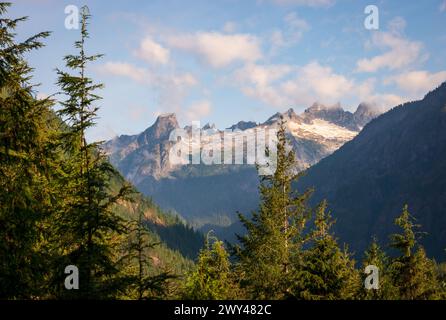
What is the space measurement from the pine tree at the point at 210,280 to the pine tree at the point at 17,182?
878 cm

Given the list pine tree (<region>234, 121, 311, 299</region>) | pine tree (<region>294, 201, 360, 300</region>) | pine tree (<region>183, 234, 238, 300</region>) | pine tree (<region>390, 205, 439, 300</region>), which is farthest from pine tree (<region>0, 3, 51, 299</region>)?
pine tree (<region>390, 205, 439, 300</region>)

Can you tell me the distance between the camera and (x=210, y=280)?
2219 cm

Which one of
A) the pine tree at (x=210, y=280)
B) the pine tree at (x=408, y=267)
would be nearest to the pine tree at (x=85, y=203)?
the pine tree at (x=210, y=280)

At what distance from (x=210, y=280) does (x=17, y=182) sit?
11794mm

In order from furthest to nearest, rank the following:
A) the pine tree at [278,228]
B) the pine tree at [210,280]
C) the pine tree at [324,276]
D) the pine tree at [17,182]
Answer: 1. the pine tree at [278,228]
2. the pine tree at [210,280]
3. the pine tree at [324,276]
4. the pine tree at [17,182]

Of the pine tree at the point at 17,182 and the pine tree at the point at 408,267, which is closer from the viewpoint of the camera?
the pine tree at the point at 17,182

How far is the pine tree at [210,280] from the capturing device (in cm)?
2100

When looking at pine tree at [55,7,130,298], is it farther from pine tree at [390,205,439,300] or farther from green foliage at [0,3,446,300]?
pine tree at [390,205,439,300]

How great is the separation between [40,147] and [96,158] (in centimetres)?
241

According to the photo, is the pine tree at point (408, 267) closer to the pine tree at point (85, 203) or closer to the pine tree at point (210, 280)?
the pine tree at point (210, 280)

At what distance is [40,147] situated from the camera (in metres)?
14.5

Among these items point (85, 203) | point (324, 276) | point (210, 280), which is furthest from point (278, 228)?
point (85, 203)
